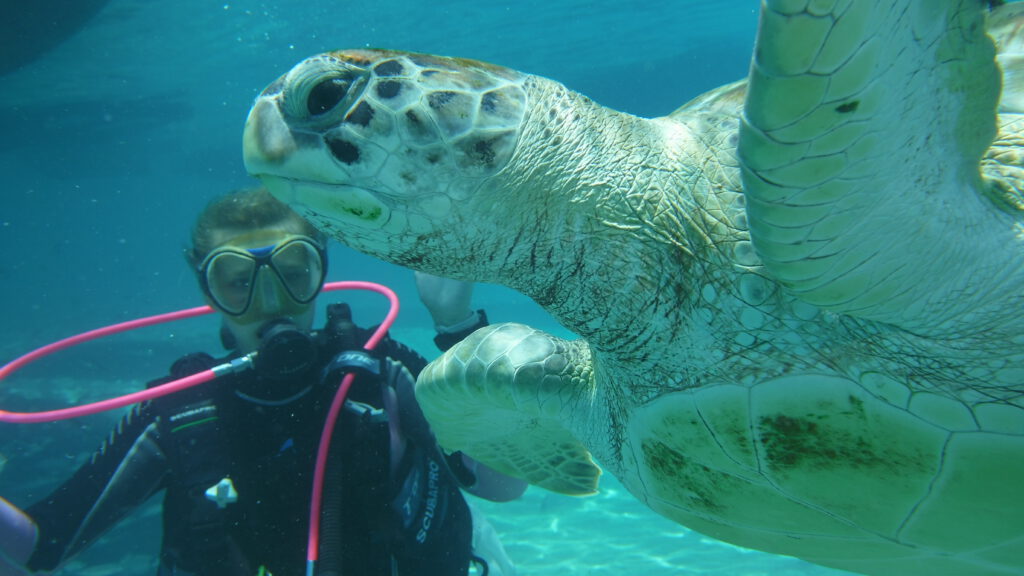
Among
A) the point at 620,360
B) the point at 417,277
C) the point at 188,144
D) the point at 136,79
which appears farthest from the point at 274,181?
the point at 188,144

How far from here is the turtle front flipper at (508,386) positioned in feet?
6.17

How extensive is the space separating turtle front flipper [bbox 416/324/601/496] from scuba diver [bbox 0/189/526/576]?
391 mm

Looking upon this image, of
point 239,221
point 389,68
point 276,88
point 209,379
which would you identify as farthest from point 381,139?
point 239,221

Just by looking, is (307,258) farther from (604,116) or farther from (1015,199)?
(1015,199)

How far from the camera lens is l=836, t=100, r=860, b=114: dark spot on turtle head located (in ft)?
2.50

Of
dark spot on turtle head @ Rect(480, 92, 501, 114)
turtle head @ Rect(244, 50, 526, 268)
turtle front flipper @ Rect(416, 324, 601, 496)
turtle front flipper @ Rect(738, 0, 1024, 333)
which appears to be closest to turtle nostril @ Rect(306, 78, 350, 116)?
turtle head @ Rect(244, 50, 526, 268)

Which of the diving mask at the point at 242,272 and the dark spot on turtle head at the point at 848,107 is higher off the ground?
the dark spot on turtle head at the point at 848,107

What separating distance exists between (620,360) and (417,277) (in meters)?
1.56

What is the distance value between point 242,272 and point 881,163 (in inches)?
94.9

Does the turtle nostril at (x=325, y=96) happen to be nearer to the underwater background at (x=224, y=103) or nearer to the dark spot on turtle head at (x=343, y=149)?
the dark spot on turtle head at (x=343, y=149)

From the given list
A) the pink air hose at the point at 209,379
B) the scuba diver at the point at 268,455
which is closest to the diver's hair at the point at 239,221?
the scuba diver at the point at 268,455

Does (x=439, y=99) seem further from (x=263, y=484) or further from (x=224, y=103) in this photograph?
(x=224, y=103)

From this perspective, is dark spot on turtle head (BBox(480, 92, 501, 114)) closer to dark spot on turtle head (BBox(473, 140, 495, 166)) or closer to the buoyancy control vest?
dark spot on turtle head (BBox(473, 140, 495, 166))

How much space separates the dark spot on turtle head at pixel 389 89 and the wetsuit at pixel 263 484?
59.9 inches
